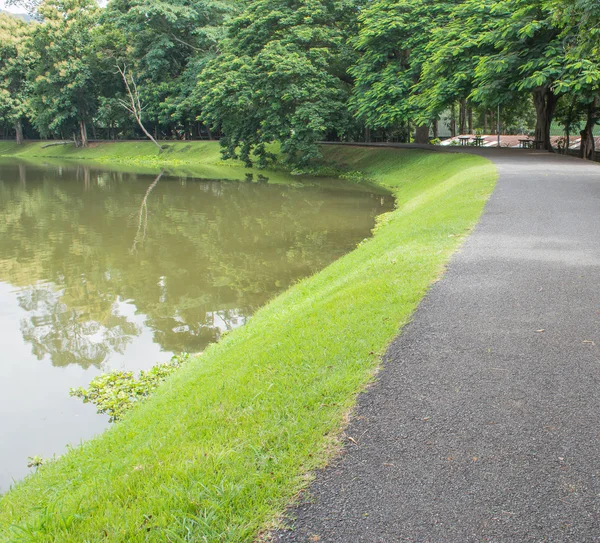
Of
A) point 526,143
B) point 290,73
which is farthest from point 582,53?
point 526,143

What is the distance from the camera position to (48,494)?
4180mm

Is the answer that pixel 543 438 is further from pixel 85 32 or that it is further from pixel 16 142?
pixel 16 142

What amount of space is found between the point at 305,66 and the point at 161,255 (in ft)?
57.0

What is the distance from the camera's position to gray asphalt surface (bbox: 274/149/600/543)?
284cm

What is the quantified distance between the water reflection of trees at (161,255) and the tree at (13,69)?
3442cm

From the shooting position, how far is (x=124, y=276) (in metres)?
11.4

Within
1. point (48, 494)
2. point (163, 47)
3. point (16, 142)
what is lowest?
point (48, 494)

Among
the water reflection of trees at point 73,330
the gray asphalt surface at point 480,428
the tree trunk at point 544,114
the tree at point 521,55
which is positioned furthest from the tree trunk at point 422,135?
the gray asphalt surface at point 480,428

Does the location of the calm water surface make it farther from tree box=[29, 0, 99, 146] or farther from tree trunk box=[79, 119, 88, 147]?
tree trunk box=[79, 119, 88, 147]

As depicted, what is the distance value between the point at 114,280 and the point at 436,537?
9.36 meters

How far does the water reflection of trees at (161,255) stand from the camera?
871 cm

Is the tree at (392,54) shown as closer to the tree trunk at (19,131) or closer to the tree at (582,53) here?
the tree at (582,53)

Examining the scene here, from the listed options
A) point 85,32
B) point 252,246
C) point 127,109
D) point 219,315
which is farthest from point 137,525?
point 85,32

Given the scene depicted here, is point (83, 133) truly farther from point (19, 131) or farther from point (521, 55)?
point (521, 55)
